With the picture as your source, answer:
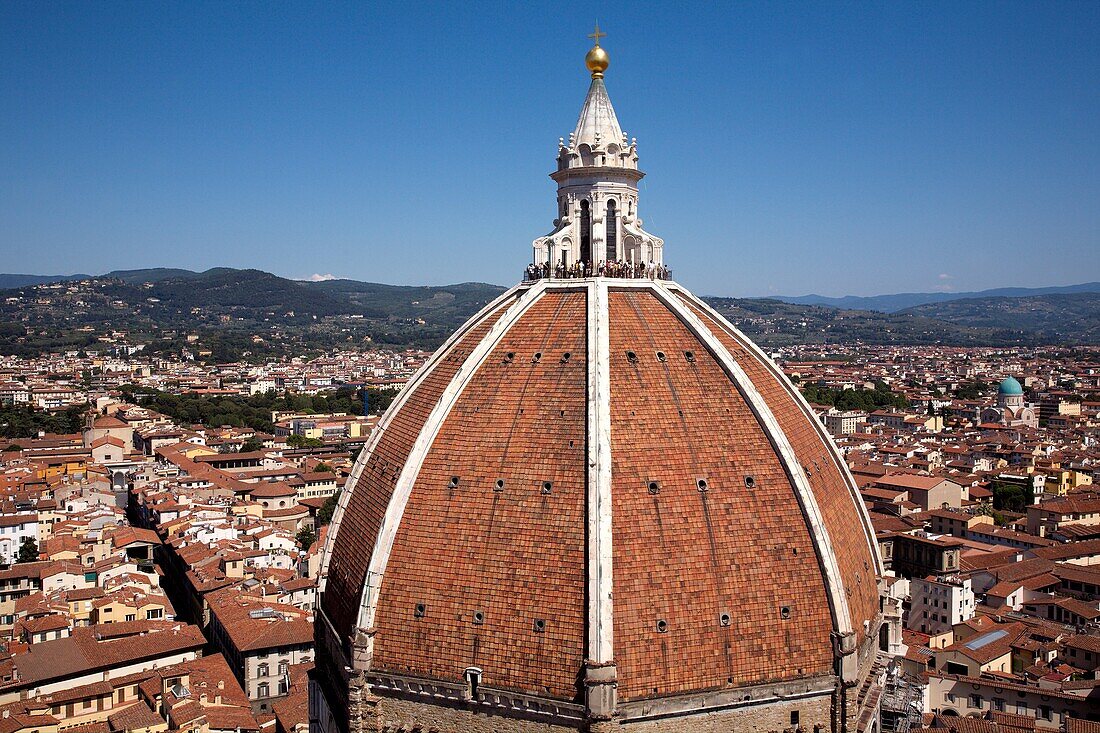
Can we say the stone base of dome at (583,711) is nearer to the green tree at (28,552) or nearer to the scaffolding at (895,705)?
the scaffolding at (895,705)

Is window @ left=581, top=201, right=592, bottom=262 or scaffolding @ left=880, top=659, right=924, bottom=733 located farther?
scaffolding @ left=880, top=659, right=924, bottom=733

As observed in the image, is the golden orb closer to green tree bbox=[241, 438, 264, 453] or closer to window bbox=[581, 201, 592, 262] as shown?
window bbox=[581, 201, 592, 262]

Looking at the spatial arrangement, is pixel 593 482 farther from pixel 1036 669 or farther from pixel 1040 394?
pixel 1040 394

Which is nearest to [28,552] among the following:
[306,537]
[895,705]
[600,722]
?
[306,537]

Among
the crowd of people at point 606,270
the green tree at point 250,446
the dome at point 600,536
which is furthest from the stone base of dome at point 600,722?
the green tree at point 250,446

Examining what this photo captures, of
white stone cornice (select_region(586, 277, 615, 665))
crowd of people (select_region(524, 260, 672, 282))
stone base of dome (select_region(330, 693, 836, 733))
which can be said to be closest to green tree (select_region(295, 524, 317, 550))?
crowd of people (select_region(524, 260, 672, 282))

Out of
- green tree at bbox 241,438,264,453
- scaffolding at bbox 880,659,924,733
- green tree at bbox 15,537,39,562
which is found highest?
scaffolding at bbox 880,659,924,733

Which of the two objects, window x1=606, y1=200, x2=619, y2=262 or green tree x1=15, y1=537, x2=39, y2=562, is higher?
window x1=606, y1=200, x2=619, y2=262
